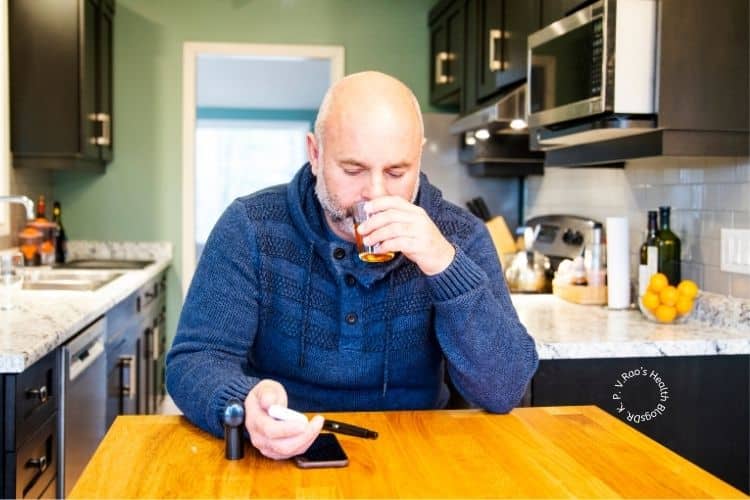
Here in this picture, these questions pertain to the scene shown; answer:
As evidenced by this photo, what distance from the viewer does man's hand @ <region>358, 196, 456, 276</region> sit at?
133cm

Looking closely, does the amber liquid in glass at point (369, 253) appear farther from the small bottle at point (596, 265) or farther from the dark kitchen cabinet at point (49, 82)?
the dark kitchen cabinet at point (49, 82)

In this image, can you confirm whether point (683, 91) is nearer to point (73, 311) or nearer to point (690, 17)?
point (690, 17)

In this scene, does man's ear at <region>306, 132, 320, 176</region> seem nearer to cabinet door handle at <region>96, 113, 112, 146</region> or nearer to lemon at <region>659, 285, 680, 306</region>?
lemon at <region>659, 285, 680, 306</region>

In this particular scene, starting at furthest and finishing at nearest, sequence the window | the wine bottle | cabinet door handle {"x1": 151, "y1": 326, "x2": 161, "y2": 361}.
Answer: the window, cabinet door handle {"x1": 151, "y1": 326, "x2": 161, "y2": 361}, the wine bottle

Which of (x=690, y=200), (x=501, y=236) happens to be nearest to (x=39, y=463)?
(x=690, y=200)

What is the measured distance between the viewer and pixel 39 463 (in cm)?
212

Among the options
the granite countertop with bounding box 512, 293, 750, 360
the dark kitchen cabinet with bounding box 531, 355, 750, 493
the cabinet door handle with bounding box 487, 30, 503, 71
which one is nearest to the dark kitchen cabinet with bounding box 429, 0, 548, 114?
the cabinet door handle with bounding box 487, 30, 503, 71

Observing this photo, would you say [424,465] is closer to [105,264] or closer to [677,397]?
[677,397]

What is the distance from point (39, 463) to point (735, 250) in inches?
75.6

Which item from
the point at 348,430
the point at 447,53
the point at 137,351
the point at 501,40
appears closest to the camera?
the point at 348,430

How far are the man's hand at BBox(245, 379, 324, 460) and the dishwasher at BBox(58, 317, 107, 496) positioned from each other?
4.07 ft

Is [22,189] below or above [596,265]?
above

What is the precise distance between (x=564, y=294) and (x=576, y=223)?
0.60 m

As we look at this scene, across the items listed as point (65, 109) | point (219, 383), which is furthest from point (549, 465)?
point (65, 109)
